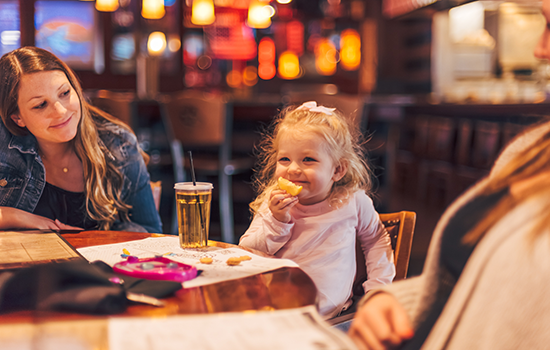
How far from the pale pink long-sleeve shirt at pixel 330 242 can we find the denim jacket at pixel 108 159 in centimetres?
54

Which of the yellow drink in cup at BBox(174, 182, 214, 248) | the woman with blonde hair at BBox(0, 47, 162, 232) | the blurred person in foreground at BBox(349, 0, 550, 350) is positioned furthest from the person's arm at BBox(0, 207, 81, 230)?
the blurred person in foreground at BBox(349, 0, 550, 350)

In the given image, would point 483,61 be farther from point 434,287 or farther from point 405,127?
point 434,287

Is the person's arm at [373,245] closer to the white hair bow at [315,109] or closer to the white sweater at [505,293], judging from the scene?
the white hair bow at [315,109]

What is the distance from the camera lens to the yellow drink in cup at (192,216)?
1085 mm

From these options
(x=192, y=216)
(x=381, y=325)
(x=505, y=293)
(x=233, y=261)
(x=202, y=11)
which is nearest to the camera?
(x=505, y=293)

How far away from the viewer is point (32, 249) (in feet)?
3.35

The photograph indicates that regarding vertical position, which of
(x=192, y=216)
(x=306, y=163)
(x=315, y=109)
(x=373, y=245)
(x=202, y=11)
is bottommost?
(x=373, y=245)

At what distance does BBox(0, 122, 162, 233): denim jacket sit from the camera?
4.98 feet

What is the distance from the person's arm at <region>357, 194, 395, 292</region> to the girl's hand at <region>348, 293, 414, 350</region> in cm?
56

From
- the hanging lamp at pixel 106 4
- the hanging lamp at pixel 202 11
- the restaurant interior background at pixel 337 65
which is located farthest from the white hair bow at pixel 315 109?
the hanging lamp at pixel 106 4

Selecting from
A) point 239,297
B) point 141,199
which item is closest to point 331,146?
point 239,297

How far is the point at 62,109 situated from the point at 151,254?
26.9 inches

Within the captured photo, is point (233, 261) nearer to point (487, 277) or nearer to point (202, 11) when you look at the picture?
point (487, 277)

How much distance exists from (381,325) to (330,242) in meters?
0.57
